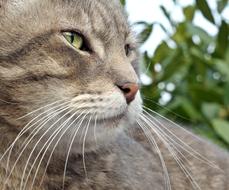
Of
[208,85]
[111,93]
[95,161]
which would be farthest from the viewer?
[208,85]

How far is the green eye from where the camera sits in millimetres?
2113

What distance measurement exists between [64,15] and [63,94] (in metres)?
0.27

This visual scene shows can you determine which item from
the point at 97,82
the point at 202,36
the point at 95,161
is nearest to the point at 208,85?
the point at 202,36

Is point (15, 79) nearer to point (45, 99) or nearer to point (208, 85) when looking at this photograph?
point (45, 99)

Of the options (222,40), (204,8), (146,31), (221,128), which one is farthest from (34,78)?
(222,40)

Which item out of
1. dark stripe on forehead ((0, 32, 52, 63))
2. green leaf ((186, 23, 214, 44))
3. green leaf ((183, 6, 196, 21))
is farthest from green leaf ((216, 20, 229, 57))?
dark stripe on forehead ((0, 32, 52, 63))

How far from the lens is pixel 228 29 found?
10.3ft

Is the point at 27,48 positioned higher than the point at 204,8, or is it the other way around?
the point at 204,8

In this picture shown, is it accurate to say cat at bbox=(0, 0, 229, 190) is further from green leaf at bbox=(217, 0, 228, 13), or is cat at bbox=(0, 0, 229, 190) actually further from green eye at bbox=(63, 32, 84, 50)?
green leaf at bbox=(217, 0, 228, 13)

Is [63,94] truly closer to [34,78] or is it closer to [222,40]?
[34,78]

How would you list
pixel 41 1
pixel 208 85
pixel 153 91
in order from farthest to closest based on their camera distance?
1. pixel 208 85
2. pixel 153 91
3. pixel 41 1

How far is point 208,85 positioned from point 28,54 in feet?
4.56

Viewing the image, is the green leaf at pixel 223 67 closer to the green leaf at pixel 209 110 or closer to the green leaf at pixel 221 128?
the green leaf at pixel 209 110

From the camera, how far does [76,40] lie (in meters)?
2.13
